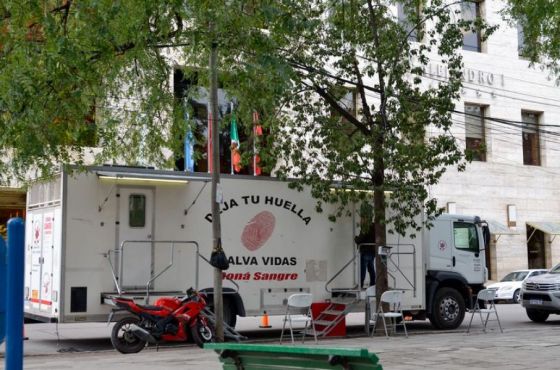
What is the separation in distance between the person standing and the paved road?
1.37 m

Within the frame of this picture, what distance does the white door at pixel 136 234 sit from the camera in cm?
1410

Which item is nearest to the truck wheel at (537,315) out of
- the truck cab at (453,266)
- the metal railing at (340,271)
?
the truck cab at (453,266)

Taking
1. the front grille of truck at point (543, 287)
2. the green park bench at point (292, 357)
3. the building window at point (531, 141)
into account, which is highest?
the building window at point (531, 141)

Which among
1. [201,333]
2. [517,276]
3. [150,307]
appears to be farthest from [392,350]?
[517,276]

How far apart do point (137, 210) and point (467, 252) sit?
818 cm

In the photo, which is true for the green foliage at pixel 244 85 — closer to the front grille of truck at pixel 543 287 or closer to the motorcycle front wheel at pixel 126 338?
the motorcycle front wheel at pixel 126 338

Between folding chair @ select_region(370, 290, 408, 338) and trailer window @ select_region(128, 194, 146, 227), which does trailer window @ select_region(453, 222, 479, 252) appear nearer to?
folding chair @ select_region(370, 290, 408, 338)

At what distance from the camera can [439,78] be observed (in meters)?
32.3

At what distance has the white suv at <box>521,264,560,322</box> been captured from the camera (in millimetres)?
19062

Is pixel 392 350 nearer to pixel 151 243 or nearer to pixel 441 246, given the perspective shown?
pixel 151 243

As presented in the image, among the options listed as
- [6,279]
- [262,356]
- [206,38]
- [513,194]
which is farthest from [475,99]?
[6,279]

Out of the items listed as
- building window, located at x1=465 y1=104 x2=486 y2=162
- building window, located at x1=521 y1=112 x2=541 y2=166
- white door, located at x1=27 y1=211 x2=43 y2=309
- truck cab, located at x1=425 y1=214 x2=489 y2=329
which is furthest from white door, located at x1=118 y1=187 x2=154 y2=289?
building window, located at x1=521 y1=112 x2=541 y2=166

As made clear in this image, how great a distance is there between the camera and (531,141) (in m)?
37.3

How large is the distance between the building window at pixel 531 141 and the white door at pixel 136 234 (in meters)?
26.1
